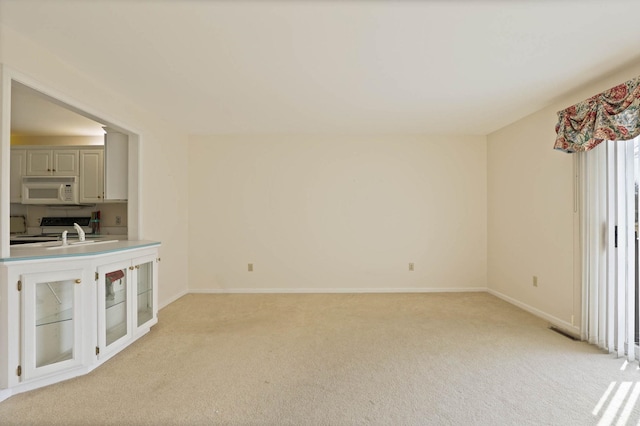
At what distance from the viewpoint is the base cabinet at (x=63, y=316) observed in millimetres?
1905

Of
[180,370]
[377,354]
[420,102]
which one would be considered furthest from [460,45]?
[180,370]

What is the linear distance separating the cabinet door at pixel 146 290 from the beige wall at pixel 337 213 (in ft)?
4.89

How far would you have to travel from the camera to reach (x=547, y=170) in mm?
3316

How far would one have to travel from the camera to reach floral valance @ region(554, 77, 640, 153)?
7.39 ft

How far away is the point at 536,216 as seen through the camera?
350 cm

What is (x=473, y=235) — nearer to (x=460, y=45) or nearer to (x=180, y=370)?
(x=460, y=45)

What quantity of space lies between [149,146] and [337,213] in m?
2.66

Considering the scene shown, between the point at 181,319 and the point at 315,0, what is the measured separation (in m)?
3.33

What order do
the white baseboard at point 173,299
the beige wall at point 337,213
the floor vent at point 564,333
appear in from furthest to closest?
1. the beige wall at point 337,213
2. the white baseboard at point 173,299
3. the floor vent at point 564,333

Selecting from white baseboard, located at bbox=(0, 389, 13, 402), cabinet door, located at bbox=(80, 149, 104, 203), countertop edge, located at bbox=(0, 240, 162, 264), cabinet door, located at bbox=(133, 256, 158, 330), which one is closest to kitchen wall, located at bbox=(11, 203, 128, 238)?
cabinet door, located at bbox=(80, 149, 104, 203)

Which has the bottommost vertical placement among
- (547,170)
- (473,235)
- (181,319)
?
(181,319)

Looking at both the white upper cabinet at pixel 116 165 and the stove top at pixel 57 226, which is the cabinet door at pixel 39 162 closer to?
the stove top at pixel 57 226

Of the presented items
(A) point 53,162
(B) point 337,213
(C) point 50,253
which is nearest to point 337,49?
(C) point 50,253

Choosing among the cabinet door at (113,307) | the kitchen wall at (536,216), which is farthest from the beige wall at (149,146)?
the kitchen wall at (536,216)
